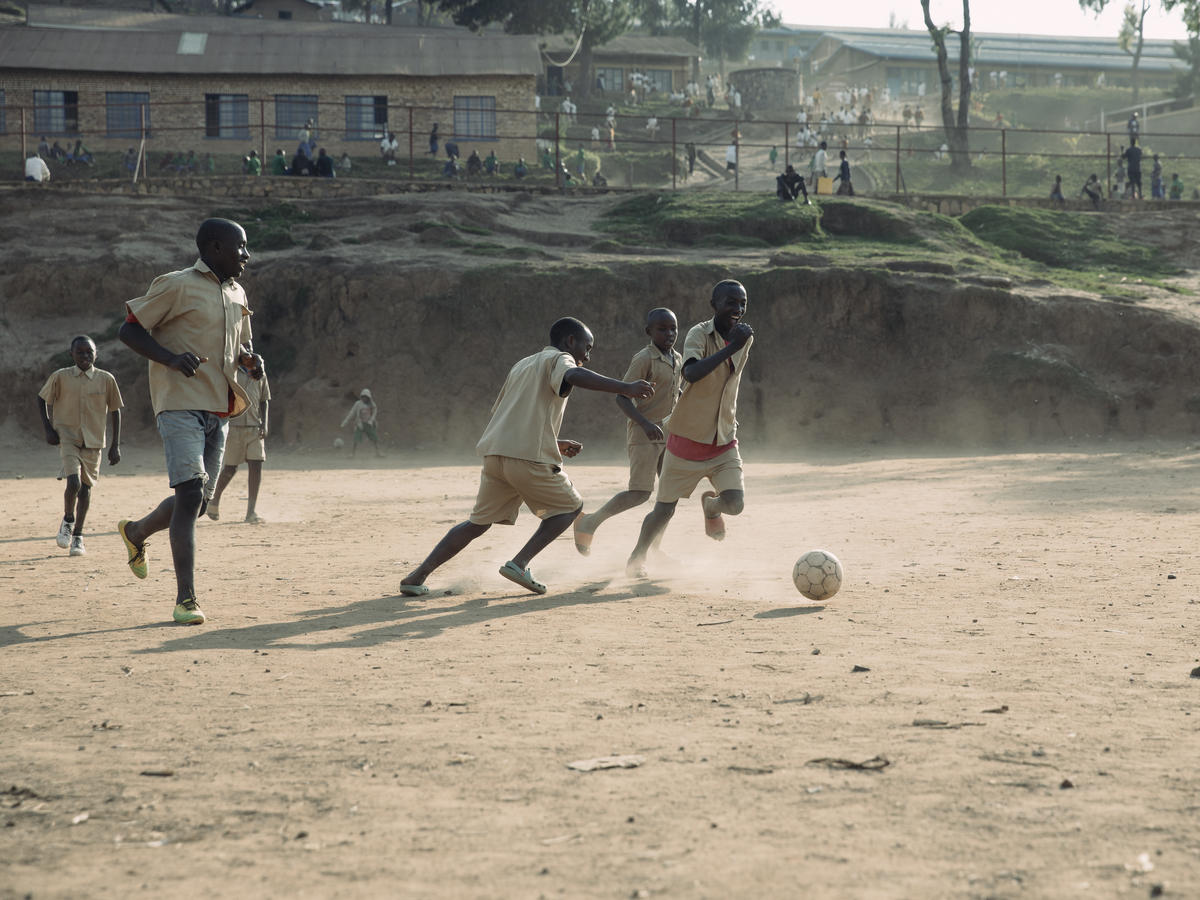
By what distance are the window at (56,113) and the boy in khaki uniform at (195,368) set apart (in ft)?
122

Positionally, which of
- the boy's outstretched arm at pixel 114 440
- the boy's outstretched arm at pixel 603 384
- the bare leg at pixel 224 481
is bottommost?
the bare leg at pixel 224 481

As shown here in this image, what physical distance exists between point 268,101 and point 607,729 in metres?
37.5

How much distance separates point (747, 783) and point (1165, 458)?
601 inches

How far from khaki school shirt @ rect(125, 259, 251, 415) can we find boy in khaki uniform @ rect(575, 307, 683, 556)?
292 centimetres

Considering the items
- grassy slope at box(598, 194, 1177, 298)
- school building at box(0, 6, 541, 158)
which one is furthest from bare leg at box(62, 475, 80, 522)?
school building at box(0, 6, 541, 158)

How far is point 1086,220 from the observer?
2864cm

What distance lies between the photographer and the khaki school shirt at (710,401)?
25.5 feet

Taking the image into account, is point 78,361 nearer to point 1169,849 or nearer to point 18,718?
point 18,718

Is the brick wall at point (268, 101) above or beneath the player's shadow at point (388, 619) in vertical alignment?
above

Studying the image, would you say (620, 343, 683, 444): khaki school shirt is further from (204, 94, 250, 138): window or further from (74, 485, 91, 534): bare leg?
(204, 94, 250, 138): window

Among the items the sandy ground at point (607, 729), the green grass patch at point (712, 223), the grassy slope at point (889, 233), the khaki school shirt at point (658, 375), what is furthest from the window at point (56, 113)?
the khaki school shirt at point (658, 375)

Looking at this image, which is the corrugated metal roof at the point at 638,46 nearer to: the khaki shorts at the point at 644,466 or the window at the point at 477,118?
the window at the point at 477,118

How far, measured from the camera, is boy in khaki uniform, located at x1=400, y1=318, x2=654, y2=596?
6.84 meters

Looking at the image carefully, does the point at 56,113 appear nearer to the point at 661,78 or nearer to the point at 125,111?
the point at 125,111
